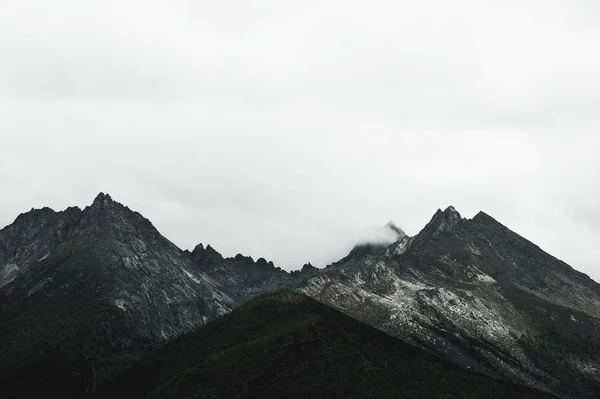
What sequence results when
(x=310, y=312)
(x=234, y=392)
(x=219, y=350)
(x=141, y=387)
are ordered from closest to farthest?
(x=234, y=392), (x=141, y=387), (x=219, y=350), (x=310, y=312)

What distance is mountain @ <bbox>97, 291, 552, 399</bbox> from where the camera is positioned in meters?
135

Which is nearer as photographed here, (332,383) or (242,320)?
(332,383)

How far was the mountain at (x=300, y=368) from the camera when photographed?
13462 centimetres

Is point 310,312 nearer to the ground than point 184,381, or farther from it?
farther from it

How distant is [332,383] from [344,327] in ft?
113

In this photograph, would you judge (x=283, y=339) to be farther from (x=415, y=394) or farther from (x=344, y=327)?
(x=415, y=394)

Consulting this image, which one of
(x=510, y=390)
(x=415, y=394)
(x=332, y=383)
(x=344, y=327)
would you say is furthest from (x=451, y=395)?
(x=344, y=327)

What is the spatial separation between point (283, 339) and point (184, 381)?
30.1 metres

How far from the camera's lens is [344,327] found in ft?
556

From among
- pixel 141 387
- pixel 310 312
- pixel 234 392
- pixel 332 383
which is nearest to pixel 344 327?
pixel 310 312

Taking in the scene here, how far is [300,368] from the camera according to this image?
141m

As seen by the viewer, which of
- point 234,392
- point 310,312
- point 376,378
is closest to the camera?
point 234,392

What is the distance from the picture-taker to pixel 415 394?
137250mm

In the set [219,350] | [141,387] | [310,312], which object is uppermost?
[310,312]
